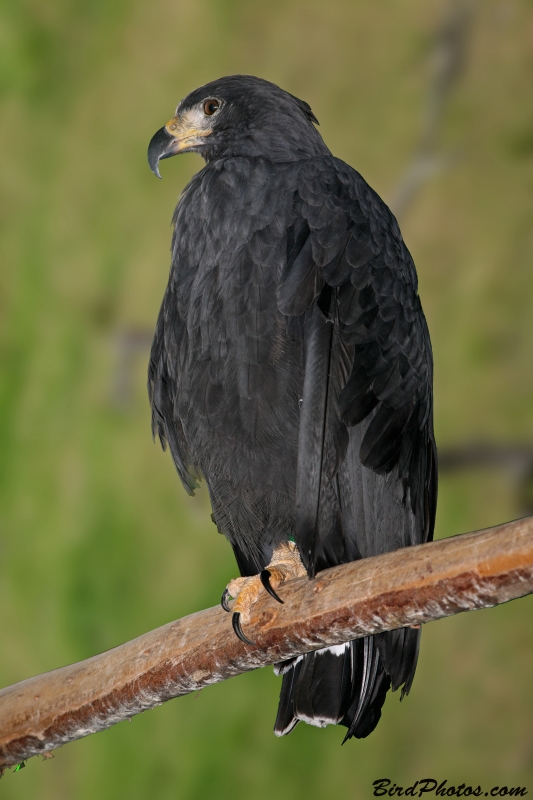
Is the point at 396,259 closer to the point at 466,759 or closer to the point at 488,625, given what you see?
the point at 488,625

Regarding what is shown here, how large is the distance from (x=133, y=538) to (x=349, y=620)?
1.94 m

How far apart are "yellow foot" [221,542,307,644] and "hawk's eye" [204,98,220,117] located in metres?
1.19

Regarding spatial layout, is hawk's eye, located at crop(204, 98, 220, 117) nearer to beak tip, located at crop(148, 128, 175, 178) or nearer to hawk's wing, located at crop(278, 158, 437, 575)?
beak tip, located at crop(148, 128, 175, 178)

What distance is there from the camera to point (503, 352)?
3.45 m

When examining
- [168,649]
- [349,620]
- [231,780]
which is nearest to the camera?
[349,620]

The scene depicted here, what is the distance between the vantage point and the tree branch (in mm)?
1409

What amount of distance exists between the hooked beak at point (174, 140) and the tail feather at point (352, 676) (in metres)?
1.37

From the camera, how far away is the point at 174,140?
Answer: 92.1 inches

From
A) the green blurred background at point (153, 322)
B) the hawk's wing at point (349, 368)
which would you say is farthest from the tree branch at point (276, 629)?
the green blurred background at point (153, 322)

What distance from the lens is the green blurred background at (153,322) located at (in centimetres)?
326

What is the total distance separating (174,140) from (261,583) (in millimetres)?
1273

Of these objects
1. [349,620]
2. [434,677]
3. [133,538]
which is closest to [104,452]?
A: [133,538]

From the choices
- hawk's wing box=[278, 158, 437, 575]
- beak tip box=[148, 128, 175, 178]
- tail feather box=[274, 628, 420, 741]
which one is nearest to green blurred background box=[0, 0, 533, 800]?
beak tip box=[148, 128, 175, 178]

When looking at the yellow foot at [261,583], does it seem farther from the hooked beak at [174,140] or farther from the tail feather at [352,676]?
the hooked beak at [174,140]
